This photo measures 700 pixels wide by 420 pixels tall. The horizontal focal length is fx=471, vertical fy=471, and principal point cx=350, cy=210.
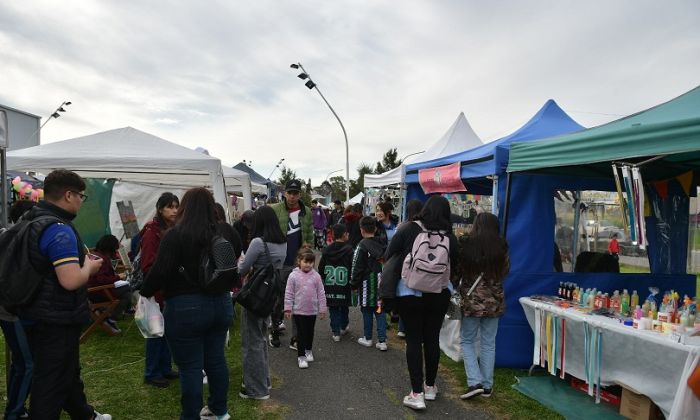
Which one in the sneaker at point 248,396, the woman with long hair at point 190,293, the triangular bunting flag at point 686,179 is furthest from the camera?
the triangular bunting flag at point 686,179

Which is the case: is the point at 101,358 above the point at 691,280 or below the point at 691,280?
below

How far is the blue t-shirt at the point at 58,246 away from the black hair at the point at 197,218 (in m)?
0.55

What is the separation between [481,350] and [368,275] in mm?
1676

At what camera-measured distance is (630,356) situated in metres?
3.54

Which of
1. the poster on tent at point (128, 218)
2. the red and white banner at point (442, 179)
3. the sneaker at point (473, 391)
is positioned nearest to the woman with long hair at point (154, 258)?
the sneaker at point (473, 391)

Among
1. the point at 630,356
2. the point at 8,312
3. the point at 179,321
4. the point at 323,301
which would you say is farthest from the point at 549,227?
the point at 8,312

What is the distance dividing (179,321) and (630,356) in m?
3.23

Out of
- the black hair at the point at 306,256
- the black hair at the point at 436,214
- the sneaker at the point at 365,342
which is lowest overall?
the sneaker at the point at 365,342

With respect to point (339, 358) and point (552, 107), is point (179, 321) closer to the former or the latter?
point (339, 358)

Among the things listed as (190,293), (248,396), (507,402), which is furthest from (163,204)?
(507,402)

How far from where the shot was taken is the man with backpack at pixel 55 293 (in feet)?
7.94

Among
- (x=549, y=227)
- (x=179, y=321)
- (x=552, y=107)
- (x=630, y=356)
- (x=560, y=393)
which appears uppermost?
(x=552, y=107)

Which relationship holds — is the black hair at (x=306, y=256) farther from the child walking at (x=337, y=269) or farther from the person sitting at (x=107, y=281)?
the person sitting at (x=107, y=281)

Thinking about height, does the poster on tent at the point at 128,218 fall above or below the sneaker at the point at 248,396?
above
